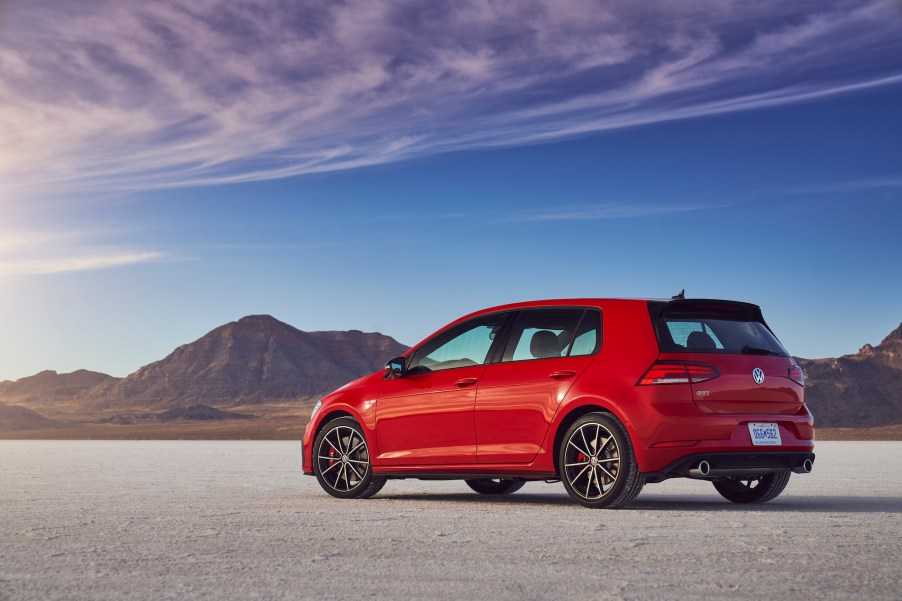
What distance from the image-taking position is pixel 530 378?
29.7 feet

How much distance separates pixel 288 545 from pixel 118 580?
1389 millimetres

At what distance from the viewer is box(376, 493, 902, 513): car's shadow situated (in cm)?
896

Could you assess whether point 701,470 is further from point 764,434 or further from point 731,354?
point 731,354

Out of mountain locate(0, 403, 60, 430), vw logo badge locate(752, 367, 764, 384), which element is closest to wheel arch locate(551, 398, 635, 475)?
vw logo badge locate(752, 367, 764, 384)

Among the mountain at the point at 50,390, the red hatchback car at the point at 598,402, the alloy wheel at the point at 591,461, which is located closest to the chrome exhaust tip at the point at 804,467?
the red hatchback car at the point at 598,402

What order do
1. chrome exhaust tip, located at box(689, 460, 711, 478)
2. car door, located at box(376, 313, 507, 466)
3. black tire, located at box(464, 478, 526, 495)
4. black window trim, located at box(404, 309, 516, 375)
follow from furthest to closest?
black tire, located at box(464, 478, 526, 495), black window trim, located at box(404, 309, 516, 375), car door, located at box(376, 313, 507, 466), chrome exhaust tip, located at box(689, 460, 711, 478)

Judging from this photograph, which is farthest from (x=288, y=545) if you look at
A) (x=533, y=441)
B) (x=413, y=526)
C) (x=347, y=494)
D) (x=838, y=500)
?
(x=838, y=500)

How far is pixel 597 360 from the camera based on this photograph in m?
8.70

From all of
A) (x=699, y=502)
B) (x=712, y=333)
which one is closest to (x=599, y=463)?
(x=712, y=333)

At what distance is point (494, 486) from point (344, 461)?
1540 mm

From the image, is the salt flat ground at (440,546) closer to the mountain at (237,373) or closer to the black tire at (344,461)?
the black tire at (344,461)

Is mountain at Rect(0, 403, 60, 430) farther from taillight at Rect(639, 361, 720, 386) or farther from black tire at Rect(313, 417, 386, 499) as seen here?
taillight at Rect(639, 361, 720, 386)

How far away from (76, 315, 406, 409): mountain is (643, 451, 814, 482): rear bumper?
137 meters

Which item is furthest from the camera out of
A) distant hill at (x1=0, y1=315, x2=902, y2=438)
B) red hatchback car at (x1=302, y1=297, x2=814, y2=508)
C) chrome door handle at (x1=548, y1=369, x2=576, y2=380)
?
distant hill at (x1=0, y1=315, x2=902, y2=438)
